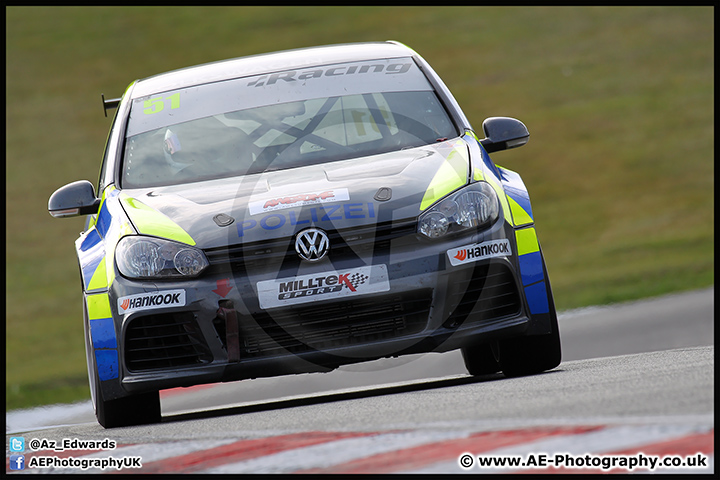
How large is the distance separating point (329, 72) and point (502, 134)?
1056 millimetres

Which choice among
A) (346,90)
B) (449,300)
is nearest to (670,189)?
(346,90)

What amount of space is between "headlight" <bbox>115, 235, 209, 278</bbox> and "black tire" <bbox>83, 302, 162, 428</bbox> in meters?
0.48

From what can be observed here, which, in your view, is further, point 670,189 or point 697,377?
point 670,189

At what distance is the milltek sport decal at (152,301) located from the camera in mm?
4520

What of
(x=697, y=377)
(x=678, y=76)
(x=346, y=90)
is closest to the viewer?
(x=697, y=377)

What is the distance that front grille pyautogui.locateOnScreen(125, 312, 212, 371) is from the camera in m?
4.54

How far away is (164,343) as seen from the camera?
4.59 m

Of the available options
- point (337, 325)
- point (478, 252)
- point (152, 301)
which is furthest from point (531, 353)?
point (152, 301)

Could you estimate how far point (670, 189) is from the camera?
17766 millimetres

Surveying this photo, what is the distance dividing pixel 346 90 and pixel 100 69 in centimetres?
3022

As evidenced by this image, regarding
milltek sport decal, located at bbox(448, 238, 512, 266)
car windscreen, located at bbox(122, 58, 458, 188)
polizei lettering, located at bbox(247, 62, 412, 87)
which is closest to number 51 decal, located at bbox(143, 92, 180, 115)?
car windscreen, located at bbox(122, 58, 458, 188)

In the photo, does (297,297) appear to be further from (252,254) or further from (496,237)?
(496,237)

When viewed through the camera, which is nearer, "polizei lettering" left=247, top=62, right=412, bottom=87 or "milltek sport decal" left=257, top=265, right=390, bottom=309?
"milltek sport decal" left=257, top=265, right=390, bottom=309

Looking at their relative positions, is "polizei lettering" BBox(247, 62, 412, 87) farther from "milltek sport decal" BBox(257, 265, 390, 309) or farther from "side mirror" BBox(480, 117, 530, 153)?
"milltek sport decal" BBox(257, 265, 390, 309)
